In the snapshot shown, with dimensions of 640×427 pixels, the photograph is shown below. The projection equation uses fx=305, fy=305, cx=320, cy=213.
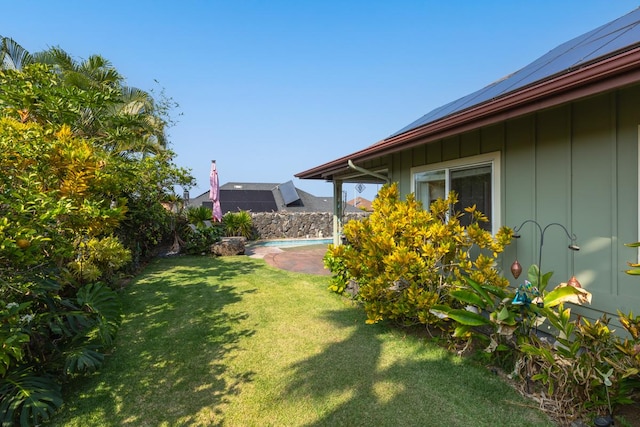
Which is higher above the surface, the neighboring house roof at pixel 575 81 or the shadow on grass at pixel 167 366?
the neighboring house roof at pixel 575 81

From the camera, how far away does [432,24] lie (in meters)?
9.77

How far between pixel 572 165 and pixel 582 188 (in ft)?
0.86

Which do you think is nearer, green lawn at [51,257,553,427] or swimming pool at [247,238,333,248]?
green lawn at [51,257,553,427]

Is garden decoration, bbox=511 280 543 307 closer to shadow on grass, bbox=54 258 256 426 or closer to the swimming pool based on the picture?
shadow on grass, bbox=54 258 256 426

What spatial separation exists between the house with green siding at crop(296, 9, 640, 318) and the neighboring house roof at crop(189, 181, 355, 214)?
751 inches

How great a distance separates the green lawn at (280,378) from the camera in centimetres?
256

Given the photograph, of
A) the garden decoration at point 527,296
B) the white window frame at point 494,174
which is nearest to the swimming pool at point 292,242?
the white window frame at point 494,174

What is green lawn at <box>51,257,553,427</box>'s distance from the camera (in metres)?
2.56

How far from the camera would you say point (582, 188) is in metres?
3.13

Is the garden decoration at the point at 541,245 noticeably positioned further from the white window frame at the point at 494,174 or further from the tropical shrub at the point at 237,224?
the tropical shrub at the point at 237,224

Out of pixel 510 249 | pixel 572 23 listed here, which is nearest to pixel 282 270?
pixel 510 249

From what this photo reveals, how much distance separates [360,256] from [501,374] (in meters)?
2.09

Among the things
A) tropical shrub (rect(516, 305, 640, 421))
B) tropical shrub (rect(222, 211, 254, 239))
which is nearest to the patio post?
tropical shrub (rect(222, 211, 254, 239))

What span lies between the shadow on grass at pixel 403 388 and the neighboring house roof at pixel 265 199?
18.9 metres
